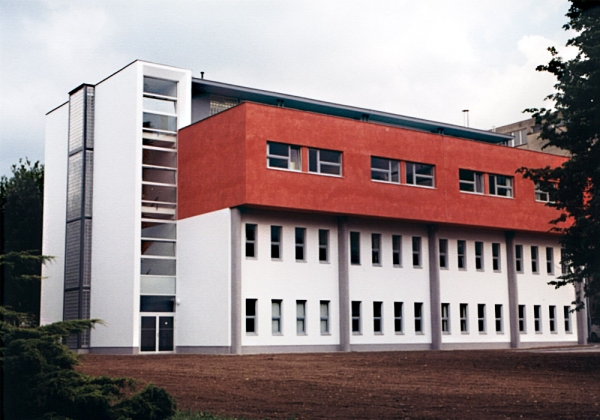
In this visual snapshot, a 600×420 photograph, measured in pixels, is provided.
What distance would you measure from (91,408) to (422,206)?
3164cm

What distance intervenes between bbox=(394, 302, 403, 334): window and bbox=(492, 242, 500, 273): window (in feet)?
23.8

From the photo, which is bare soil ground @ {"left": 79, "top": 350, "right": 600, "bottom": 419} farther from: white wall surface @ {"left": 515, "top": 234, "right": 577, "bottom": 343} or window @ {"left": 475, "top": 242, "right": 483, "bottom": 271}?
white wall surface @ {"left": 515, "top": 234, "right": 577, "bottom": 343}

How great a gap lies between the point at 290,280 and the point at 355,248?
4094 mm

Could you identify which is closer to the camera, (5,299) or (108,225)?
(5,299)

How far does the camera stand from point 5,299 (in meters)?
10.9

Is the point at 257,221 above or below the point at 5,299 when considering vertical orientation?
above

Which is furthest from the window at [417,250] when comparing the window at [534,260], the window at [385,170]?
the window at [534,260]

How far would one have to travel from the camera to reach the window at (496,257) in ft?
150

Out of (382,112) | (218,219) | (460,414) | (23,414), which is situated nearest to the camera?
(23,414)

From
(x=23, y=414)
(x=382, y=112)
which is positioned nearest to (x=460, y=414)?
(x=23, y=414)

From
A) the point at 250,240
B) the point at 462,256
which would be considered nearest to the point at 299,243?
the point at 250,240

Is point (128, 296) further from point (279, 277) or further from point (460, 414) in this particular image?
point (460, 414)

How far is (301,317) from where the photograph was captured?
38.0 m

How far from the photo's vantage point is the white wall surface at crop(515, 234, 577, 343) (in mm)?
46625
